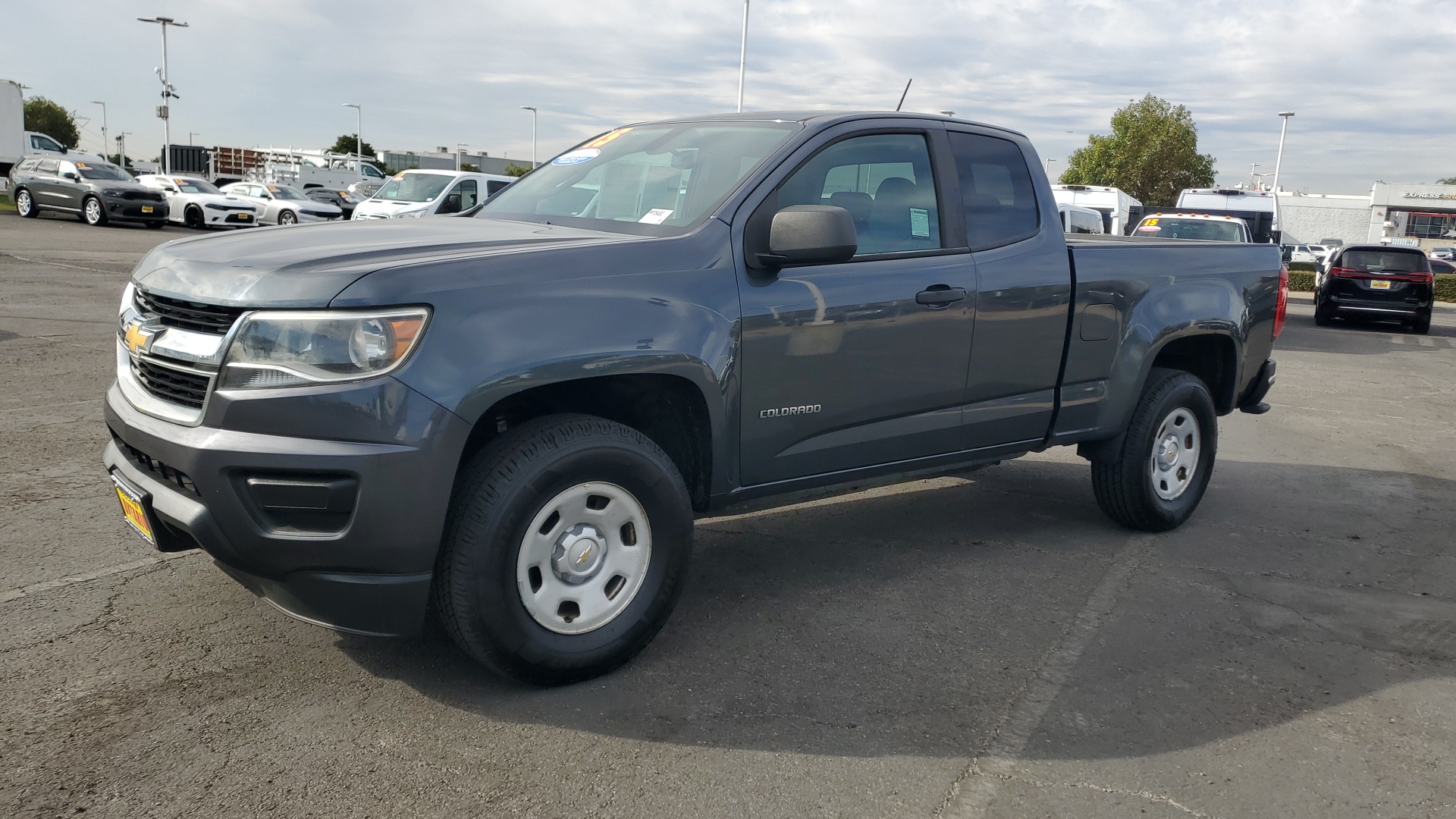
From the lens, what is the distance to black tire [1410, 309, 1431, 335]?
62.7ft

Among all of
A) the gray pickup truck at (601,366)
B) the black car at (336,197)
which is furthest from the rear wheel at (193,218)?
the gray pickup truck at (601,366)

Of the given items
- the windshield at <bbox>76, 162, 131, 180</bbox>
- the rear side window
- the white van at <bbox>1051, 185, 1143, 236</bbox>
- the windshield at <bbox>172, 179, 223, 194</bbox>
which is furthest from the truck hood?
the windshield at <bbox>172, 179, 223, 194</bbox>

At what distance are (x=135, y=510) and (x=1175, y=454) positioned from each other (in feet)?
15.2

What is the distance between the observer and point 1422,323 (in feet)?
63.2

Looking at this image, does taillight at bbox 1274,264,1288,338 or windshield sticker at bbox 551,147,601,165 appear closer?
windshield sticker at bbox 551,147,601,165

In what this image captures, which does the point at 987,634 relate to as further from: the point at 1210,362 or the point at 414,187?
the point at 414,187

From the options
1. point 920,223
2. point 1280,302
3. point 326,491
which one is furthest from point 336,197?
point 326,491

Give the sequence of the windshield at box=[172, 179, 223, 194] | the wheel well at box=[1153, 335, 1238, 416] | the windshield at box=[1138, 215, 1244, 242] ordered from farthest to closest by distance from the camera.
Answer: the windshield at box=[172, 179, 223, 194], the windshield at box=[1138, 215, 1244, 242], the wheel well at box=[1153, 335, 1238, 416]

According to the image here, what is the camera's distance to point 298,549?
3.00m

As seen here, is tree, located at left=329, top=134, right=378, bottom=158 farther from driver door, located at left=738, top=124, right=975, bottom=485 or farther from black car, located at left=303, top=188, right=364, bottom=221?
driver door, located at left=738, top=124, right=975, bottom=485

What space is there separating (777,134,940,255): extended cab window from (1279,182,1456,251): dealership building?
94.1 metres

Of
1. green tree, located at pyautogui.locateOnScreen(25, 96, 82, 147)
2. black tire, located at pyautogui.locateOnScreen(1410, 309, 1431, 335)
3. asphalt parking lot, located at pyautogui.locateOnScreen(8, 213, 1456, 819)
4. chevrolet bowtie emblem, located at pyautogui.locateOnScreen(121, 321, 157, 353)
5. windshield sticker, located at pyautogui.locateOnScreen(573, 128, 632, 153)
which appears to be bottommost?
asphalt parking lot, located at pyautogui.locateOnScreen(8, 213, 1456, 819)

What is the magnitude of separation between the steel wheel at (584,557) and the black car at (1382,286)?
63.5 ft

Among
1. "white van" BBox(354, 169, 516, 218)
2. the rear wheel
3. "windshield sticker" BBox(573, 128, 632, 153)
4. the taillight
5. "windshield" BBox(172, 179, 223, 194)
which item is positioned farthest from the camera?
"windshield" BBox(172, 179, 223, 194)
